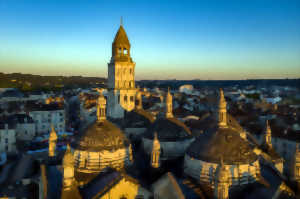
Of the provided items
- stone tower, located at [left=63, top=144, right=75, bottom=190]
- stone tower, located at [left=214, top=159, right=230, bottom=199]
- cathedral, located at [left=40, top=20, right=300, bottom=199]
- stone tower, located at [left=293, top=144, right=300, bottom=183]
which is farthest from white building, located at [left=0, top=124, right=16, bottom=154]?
stone tower, located at [left=293, top=144, right=300, bottom=183]

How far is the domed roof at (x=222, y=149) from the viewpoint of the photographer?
17516 mm

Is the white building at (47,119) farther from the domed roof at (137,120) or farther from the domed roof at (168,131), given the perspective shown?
the domed roof at (168,131)

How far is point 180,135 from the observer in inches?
932

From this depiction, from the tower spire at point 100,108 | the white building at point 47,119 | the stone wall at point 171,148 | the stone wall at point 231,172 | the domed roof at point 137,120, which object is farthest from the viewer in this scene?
the white building at point 47,119

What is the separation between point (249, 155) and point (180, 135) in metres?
6.99

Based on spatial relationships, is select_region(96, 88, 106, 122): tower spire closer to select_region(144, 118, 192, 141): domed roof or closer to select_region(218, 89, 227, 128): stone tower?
select_region(144, 118, 192, 141): domed roof

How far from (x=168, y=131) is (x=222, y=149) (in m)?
6.71

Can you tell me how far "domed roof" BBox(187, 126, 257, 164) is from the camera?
17.5 meters

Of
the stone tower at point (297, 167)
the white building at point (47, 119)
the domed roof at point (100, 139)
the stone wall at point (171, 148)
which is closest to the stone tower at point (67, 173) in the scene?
the domed roof at point (100, 139)

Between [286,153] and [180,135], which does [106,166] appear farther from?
[286,153]

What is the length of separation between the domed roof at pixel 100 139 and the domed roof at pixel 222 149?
569 centimetres

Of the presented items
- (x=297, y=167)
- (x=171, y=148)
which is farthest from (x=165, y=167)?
(x=297, y=167)

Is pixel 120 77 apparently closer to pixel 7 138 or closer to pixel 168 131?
pixel 168 131

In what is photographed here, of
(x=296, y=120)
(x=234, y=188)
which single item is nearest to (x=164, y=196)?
(x=234, y=188)
